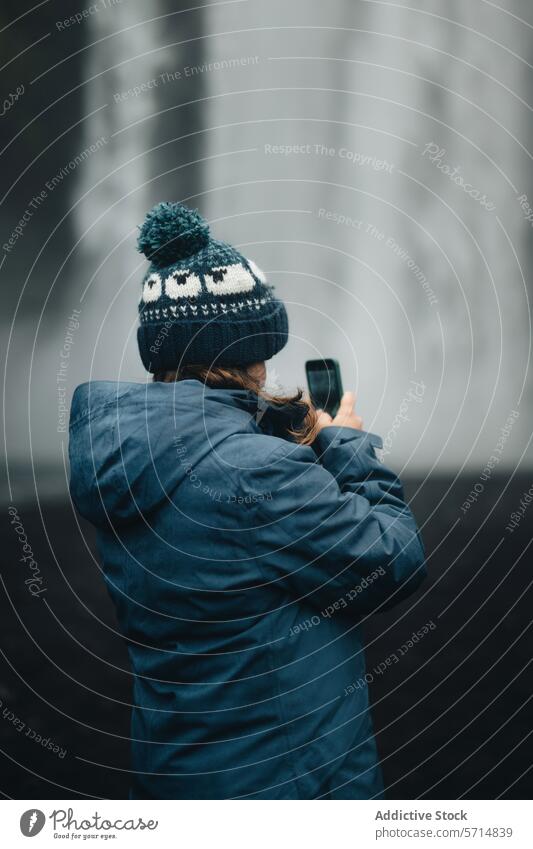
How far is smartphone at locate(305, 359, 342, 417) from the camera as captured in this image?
177 centimetres

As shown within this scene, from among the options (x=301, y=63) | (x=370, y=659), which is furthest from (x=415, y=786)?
(x=301, y=63)

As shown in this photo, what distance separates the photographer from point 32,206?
6695mm

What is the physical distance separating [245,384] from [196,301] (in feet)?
0.60

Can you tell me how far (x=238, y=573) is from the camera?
138cm

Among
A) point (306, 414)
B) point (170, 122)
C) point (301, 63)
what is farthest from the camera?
point (170, 122)

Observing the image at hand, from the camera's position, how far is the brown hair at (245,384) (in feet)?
5.03

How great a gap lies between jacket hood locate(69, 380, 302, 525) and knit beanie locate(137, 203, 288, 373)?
0.13 meters

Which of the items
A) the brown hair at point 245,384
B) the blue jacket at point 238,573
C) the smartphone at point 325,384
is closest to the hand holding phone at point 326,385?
the smartphone at point 325,384

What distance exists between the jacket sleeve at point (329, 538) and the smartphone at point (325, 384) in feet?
1.13

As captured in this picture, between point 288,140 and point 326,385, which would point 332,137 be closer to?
point 288,140

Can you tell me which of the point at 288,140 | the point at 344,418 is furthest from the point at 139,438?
the point at 288,140

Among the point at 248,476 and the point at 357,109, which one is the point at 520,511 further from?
the point at 248,476

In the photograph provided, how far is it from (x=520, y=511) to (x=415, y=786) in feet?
21.7

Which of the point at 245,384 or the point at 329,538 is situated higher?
the point at 245,384
